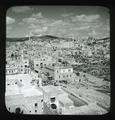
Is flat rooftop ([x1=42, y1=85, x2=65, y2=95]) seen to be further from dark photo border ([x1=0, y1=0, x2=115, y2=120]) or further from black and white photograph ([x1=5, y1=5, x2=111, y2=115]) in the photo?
dark photo border ([x1=0, y1=0, x2=115, y2=120])

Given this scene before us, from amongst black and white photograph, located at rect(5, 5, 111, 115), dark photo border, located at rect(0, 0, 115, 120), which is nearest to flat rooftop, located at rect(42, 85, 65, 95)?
black and white photograph, located at rect(5, 5, 111, 115)

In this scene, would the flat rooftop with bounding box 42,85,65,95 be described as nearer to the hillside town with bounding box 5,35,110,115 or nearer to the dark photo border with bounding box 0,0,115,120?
the hillside town with bounding box 5,35,110,115
